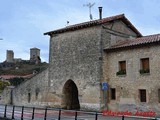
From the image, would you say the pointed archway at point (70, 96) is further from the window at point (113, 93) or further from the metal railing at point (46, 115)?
the metal railing at point (46, 115)

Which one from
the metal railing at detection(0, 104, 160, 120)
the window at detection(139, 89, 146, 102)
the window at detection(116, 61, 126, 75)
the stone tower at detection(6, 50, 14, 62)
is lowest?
the metal railing at detection(0, 104, 160, 120)

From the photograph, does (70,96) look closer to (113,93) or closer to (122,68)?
(113,93)

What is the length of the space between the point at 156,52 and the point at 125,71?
319 cm

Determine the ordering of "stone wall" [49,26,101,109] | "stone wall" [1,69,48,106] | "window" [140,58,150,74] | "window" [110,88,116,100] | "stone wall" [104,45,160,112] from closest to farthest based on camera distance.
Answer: "stone wall" [104,45,160,112] < "window" [140,58,150,74] < "window" [110,88,116,100] < "stone wall" [49,26,101,109] < "stone wall" [1,69,48,106]

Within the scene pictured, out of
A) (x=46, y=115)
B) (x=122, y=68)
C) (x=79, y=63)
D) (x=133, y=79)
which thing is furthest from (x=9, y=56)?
(x=46, y=115)

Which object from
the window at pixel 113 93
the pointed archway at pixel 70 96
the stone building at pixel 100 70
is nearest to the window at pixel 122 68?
the stone building at pixel 100 70

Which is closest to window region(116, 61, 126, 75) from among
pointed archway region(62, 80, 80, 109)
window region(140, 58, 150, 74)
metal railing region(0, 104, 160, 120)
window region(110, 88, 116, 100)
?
window region(110, 88, 116, 100)

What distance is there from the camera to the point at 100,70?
955 inches

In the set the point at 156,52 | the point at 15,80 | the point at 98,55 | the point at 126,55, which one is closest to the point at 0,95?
the point at 98,55

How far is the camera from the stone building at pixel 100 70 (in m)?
21.8

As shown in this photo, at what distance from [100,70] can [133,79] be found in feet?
10.2

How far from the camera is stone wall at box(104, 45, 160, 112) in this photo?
21.1 m

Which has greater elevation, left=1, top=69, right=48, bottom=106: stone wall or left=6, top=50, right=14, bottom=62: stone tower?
left=6, top=50, right=14, bottom=62: stone tower

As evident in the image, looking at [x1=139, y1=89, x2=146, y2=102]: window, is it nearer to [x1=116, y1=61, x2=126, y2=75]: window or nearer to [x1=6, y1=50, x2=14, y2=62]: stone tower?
[x1=116, y1=61, x2=126, y2=75]: window
